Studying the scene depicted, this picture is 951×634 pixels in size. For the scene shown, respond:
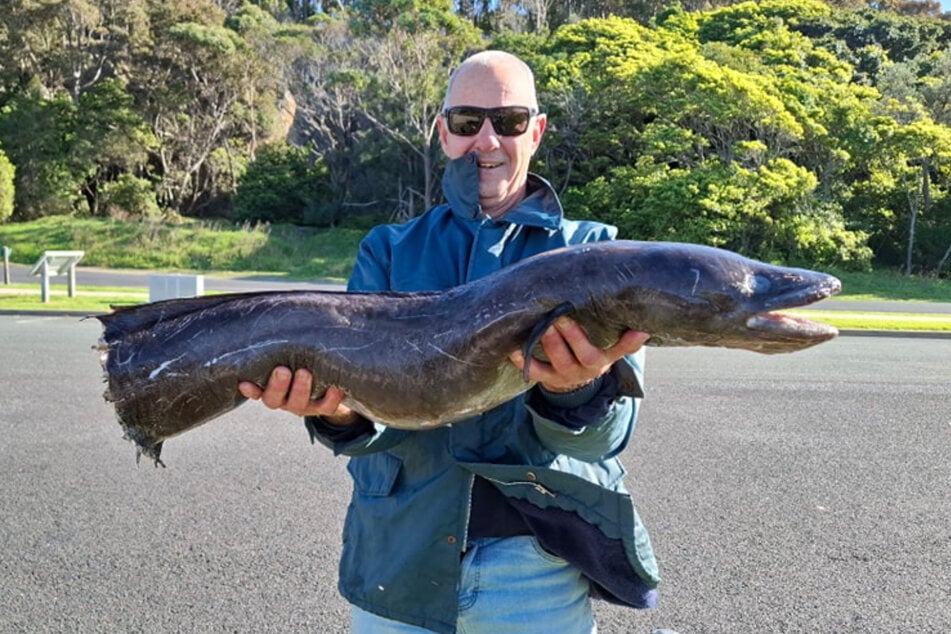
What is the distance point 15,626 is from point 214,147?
155 ft

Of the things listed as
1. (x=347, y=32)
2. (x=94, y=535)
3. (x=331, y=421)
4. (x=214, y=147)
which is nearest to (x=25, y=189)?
(x=214, y=147)

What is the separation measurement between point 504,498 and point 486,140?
3.74 ft

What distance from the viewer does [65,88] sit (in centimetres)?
4591

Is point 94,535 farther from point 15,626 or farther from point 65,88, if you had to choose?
point 65,88

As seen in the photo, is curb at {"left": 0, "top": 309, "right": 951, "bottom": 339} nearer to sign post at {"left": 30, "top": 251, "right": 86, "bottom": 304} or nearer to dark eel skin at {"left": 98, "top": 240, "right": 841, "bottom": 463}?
sign post at {"left": 30, "top": 251, "right": 86, "bottom": 304}

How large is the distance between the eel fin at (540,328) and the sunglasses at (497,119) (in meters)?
0.68

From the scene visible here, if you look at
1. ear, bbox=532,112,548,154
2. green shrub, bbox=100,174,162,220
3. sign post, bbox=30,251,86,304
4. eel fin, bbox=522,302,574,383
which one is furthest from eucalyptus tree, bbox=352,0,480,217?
eel fin, bbox=522,302,574,383

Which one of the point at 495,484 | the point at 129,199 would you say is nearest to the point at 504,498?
the point at 495,484

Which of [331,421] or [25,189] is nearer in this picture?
[331,421]

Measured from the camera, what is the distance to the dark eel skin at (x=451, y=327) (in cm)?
222

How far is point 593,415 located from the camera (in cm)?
217

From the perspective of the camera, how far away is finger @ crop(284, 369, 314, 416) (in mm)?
2414

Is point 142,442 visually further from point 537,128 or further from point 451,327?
point 537,128

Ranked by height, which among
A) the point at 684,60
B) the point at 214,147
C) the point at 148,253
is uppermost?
the point at 684,60
